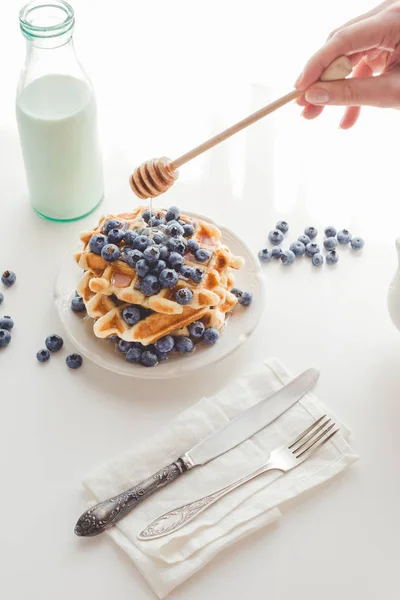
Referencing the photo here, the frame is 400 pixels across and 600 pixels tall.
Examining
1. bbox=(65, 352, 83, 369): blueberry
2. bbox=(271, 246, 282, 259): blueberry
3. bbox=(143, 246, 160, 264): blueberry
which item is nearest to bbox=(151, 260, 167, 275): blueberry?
bbox=(143, 246, 160, 264): blueberry

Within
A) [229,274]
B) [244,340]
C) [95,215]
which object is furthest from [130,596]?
[95,215]

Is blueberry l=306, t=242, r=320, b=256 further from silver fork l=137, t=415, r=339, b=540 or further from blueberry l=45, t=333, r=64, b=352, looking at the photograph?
blueberry l=45, t=333, r=64, b=352

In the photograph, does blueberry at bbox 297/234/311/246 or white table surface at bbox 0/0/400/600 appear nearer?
white table surface at bbox 0/0/400/600

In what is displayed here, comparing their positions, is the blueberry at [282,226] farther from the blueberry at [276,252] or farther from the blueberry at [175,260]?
the blueberry at [175,260]

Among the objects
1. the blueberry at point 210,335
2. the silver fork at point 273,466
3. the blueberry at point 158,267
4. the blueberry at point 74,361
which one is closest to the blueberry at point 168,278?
the blueberry at point 158,267

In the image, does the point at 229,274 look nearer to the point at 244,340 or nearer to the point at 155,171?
the point at 244,340

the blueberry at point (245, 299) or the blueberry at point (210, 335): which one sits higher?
the blueberry at point (245, 299)

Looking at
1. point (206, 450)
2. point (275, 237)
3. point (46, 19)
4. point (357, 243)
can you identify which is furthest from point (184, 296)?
point (46, 19)
